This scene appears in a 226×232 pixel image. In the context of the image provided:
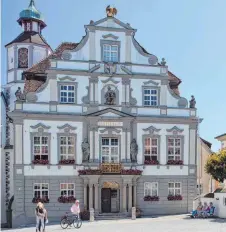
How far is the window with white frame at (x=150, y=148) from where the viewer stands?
2844cm

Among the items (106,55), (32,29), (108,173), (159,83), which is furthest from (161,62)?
(32,29)

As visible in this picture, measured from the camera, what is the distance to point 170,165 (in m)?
28.7

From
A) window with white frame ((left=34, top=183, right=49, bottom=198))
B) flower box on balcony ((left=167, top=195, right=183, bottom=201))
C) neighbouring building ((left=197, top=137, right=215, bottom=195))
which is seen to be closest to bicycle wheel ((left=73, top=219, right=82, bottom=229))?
window with white frame ((left=34, top=183, right=49, bottom=198))

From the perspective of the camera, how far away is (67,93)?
27703 millimetres

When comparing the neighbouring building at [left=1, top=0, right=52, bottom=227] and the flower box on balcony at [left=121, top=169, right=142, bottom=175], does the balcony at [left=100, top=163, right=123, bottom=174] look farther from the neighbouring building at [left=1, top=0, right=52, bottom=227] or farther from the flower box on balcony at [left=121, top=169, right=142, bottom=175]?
the neighbouring building at [left=1, top=0, right=52, bottom=227]

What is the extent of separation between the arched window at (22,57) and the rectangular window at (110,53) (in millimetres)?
Result: 8502

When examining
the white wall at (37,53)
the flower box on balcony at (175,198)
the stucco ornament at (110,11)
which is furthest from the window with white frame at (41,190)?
the stucco ornament at (110,11)

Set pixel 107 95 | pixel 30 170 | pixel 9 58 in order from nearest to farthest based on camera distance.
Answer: pixel 30 170 → pixel 107 95 → pixel 9 58

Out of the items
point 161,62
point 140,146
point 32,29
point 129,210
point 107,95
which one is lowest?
point 129,210

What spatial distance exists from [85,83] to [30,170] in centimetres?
693

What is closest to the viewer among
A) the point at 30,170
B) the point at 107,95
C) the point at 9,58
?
the point at 30,170

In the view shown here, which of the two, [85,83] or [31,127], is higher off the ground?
[85,83]

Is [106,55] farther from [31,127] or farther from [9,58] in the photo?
[9,58]

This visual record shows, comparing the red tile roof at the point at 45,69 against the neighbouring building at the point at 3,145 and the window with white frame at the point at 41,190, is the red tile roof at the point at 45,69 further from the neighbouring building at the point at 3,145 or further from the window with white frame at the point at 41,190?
the window with white frame at the point at 41,190
